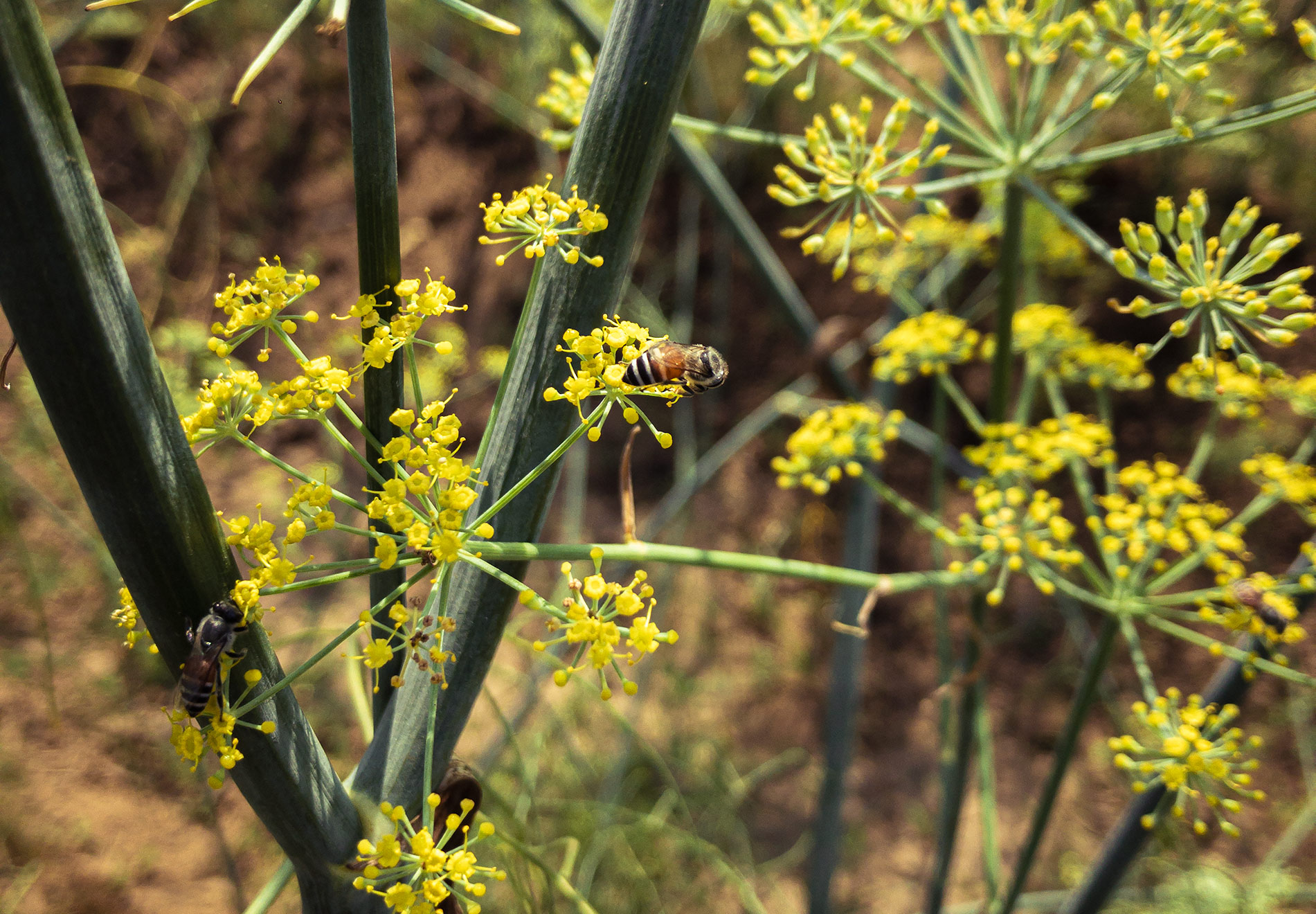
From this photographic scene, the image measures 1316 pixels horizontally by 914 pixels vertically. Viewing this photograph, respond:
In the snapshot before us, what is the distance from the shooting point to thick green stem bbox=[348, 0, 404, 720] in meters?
0.57

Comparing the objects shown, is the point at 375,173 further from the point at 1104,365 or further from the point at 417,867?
the point at 1104,365

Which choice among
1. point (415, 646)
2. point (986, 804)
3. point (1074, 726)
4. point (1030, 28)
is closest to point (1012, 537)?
point (1074, 726)

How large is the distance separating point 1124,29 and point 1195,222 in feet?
0.94

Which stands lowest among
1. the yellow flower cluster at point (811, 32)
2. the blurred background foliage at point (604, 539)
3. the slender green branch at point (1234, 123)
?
the blurred background foliage at point (604, 539)

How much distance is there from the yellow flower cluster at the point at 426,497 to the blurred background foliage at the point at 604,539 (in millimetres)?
953

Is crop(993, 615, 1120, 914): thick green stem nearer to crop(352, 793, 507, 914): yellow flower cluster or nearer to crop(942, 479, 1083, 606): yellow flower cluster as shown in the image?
crop(942, 479, 1083, 606): yellow flower cluster

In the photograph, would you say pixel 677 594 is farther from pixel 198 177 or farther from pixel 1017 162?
pixel 198 177

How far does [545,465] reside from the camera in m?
0.67

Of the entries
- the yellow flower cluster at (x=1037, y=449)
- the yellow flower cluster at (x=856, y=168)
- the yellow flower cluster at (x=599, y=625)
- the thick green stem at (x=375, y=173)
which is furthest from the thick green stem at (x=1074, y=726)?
the thick green stem at (x=375, y=173)

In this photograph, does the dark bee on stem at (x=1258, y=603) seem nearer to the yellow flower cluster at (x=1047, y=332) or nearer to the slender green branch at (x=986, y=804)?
the slender green branch at (x=986, y=804)

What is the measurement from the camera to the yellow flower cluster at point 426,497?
626mm

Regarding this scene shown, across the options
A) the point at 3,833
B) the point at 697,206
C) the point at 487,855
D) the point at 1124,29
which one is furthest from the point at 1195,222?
the point at 3,833

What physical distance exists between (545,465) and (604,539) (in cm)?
347

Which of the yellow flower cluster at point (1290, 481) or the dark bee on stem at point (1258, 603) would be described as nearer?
the dark bee on stem at point (1258, 603)
